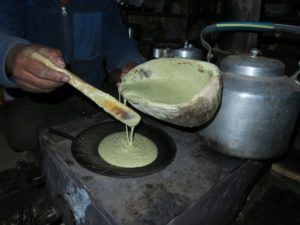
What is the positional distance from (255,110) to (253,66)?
196 mm

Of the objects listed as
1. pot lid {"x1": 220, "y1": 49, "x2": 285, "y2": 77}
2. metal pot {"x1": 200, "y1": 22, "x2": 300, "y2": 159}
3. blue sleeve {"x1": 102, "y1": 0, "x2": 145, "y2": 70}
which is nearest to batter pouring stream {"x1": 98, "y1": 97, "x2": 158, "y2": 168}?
metal pot {"x1": 200, "y1": 22, "x2": 300, "y2": 159}

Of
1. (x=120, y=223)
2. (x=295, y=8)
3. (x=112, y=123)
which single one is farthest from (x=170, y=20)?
(x=120, y=223)

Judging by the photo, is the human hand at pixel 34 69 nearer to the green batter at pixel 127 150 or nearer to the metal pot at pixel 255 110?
the green batter at pixel 127 150

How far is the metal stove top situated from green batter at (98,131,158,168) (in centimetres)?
11

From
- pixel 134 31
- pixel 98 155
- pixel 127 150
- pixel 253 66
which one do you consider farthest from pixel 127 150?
pixel 134 31

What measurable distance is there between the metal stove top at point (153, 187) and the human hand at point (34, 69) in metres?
0.27

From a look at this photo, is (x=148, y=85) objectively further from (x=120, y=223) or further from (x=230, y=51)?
(x=230, y=51)

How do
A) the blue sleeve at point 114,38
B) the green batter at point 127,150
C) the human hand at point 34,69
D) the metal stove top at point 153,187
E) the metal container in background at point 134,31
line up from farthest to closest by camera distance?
the metal container in background at point 134,31
the blue sleeve at point 114,38
the green batter at point 127,150
the human hand at point 34,69
the metal stove top at point 153,187

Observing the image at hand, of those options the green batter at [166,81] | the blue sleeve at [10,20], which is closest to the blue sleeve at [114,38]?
the blue sleeve at [10,20]

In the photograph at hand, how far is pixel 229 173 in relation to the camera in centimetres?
103

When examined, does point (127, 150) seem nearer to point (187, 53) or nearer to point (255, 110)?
point (255, 110)

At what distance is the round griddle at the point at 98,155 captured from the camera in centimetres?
98

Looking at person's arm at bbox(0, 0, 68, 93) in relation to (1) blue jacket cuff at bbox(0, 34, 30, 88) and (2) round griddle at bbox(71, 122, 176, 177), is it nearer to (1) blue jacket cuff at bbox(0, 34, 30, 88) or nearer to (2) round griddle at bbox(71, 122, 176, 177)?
(1) blue jacket cuff at bbox(0, 34, 30, 88)

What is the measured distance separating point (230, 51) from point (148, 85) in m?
0.99
